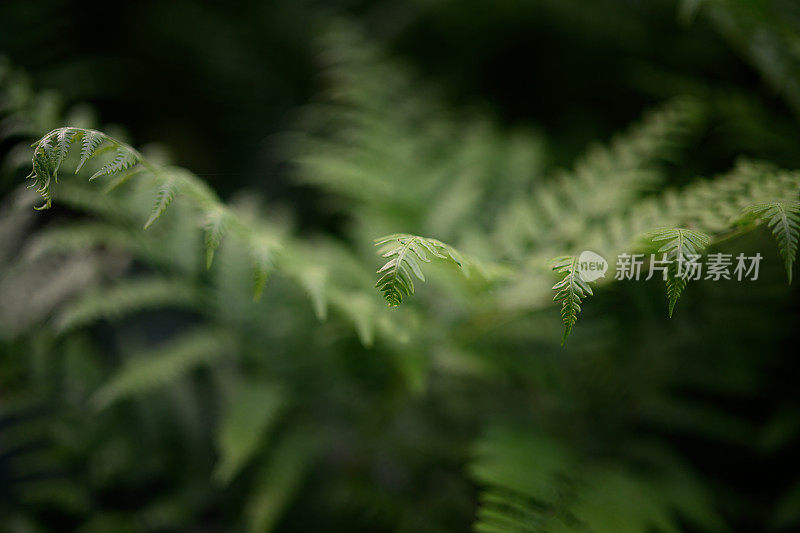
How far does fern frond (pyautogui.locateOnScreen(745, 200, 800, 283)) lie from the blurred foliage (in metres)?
0.07

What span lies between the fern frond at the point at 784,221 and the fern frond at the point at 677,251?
0.23 feet

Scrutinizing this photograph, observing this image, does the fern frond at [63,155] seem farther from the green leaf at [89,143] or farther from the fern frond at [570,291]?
the fern frond at [570,291]

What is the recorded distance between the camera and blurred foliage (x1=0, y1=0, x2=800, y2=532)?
0.90 m

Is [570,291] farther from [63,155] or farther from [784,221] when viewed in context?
[63,155]

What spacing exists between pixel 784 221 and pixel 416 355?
1.95ft

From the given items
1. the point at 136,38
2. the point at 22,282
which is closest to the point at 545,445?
the point at 22,282

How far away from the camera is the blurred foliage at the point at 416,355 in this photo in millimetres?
898

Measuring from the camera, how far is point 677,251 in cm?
54

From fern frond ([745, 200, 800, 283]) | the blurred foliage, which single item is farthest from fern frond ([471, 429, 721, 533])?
fern frond ([745, 200, 800, 283])

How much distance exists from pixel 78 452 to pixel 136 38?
1784 millimetres

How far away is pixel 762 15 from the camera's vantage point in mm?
928

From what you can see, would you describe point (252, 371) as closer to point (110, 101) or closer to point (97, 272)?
point (97, 272)

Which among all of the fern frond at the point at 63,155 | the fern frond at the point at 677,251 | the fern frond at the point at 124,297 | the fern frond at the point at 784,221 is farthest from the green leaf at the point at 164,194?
the fern frond at the point at 784,221
